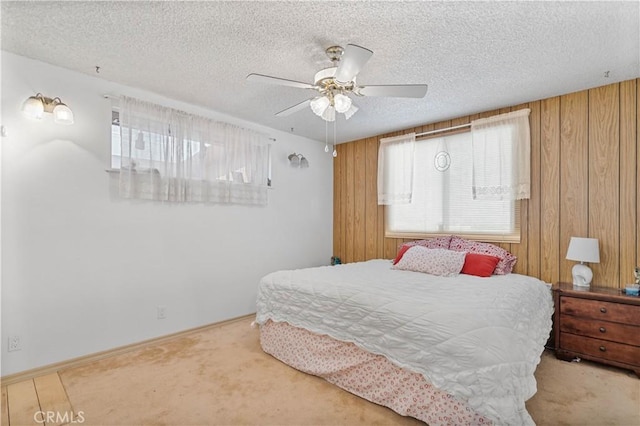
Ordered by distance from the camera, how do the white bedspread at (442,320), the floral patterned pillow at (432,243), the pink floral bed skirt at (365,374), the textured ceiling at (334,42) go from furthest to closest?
the floral patterned pillow at (432,243), the textured ceiling at (334,42), the pink floral bed skirt at (365,374), the white bedspread at (442,320)

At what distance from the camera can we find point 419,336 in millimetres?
1886

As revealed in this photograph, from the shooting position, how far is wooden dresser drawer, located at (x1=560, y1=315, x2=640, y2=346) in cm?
247

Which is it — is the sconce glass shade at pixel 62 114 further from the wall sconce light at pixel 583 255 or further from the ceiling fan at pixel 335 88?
the wall sconce light at pixel 583 255

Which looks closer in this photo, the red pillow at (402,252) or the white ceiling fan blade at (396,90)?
the white ceiling fan blade at (396,90)

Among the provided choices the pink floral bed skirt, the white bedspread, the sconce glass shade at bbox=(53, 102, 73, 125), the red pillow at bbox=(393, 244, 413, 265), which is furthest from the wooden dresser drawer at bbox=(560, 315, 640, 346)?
the sconce glass shade at bbox=(53, 102, 73, 125)

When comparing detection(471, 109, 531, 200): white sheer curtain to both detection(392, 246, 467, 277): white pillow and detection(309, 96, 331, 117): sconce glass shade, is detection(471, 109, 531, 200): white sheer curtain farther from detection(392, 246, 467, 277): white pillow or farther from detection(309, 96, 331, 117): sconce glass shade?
detection(309, 96, 331, 117): sconce glass shade

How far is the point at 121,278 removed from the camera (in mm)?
3002

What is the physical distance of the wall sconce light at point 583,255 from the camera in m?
2.75

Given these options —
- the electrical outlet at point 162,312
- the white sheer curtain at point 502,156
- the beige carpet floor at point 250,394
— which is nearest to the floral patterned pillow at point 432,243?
the white sheer curtain at point 502,156

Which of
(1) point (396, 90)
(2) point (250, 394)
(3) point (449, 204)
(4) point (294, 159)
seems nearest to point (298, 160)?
(4) point (294, 159)

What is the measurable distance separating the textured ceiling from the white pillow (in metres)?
1.61

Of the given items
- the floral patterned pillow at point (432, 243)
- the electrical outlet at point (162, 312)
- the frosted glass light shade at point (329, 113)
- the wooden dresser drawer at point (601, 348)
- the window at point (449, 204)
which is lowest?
the wooden dresser drawer at point (601, 348)

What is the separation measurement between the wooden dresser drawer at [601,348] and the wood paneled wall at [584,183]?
589 mm

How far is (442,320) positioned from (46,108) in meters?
3.23
